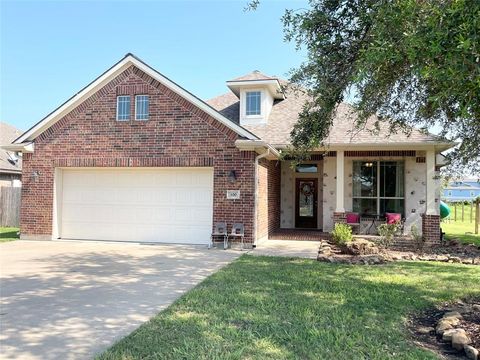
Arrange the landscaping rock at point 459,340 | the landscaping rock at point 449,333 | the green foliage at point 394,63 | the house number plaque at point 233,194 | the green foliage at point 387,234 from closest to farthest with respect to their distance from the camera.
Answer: the green foliage at point 394,63, the landscaping rock at point 459,340, the landscaping rock at point 449,333, the house number plaque at point 233,194, the green foliage at point 387,234

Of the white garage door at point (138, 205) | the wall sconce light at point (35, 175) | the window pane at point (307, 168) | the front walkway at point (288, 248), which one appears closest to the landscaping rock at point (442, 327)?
the front walkway at point (288, 248)

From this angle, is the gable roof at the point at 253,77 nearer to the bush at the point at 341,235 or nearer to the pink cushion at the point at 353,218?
the pink cushion at the point at 353,218

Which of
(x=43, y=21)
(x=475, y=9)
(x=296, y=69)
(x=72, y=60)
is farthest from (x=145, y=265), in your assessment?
(x=72, y=60)

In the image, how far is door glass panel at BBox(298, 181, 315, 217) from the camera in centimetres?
1684

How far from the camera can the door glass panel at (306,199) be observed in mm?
16844

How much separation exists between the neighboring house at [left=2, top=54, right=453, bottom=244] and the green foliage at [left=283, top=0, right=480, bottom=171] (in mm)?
3176

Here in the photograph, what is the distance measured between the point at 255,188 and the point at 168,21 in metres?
5.61

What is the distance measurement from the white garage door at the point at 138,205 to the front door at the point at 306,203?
19.8 ft

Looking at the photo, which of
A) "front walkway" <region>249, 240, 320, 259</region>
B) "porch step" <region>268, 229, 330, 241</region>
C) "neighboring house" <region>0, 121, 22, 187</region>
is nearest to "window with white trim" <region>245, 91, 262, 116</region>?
"porch step" <region>268, 229, 330, 241</region>

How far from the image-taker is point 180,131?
12.0 meters

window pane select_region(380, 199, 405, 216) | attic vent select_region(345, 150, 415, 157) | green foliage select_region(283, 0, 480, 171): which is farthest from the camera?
window pane select_region(380, 199, 405, 216)

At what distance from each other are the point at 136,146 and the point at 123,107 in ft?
4.71

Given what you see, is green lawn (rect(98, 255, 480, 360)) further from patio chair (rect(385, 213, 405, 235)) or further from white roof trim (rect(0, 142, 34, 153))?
white roof trim (rect(0, 142, 34, 153))

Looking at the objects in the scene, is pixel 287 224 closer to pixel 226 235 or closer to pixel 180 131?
pixel 226 235
